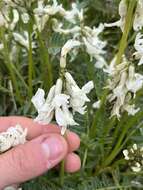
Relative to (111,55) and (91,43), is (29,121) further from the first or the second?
(111,55)

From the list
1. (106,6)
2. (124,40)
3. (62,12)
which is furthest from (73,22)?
(124,40)

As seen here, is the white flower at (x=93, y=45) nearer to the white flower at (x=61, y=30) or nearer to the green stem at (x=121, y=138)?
the white flower at (x=61, y=30)

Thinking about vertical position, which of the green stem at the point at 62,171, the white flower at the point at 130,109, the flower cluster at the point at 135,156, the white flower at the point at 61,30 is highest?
the white flower at the point at 61,30

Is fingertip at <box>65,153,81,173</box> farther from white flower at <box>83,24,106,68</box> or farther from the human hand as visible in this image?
white flower at <box>83,24,106,68</box>

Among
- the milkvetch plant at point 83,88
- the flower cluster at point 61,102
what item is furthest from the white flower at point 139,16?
the flower cluster at point 61,102

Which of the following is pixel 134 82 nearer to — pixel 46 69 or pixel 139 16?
pixel 139 16

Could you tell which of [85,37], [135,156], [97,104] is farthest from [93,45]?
[135,156]

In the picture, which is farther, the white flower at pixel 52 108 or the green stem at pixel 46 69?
the green stem at pixel 46 69
